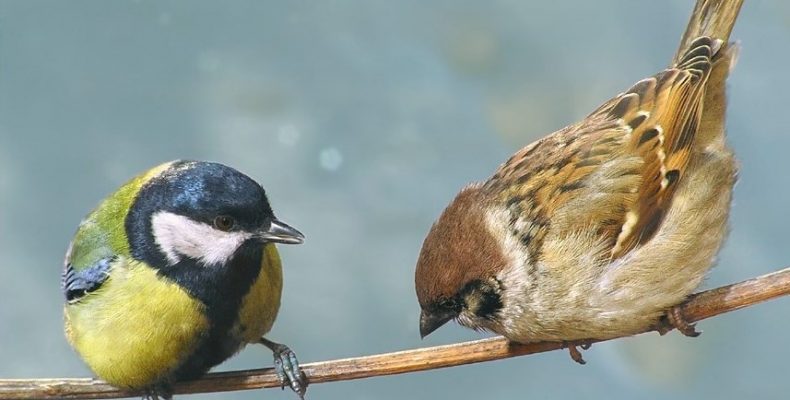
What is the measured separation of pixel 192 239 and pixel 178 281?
5.4 inches

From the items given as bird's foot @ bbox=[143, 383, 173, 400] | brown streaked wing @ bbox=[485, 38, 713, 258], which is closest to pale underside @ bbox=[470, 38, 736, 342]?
brown streaked wing @ bbox=[485, 38, 713, 258]

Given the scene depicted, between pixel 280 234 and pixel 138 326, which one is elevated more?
pixel 280 234

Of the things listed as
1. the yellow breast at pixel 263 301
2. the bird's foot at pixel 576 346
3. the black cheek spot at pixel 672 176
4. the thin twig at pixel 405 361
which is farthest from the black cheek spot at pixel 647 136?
the yellow breast at pixel 263 301

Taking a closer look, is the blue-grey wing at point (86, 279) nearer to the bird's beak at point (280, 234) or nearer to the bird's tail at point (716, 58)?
the bird's beak at point (280, 234)

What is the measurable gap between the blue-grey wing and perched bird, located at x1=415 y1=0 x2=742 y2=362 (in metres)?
0.98

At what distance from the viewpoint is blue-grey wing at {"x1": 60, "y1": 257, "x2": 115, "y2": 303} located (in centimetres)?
298

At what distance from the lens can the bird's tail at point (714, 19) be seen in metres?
3.15

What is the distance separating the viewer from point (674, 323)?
2.74m

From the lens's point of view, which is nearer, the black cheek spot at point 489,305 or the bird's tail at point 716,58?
the black cheek spot at point 489,305

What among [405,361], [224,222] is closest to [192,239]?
[224,222]

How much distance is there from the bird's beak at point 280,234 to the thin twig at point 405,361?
35cm

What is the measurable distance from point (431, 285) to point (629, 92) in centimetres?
99

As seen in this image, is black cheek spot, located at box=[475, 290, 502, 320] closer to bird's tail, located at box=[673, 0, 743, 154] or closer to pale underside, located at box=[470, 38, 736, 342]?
pale underside, located at box=[470, 38, 736, 342]

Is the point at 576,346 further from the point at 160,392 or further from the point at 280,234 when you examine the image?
the point at 160,392
